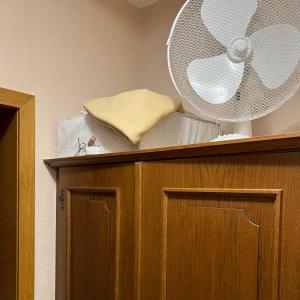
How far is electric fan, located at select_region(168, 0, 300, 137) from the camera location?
2.22 feet

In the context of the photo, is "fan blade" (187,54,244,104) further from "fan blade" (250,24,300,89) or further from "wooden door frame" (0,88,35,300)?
"wooden door frame" (0,88,35,300)

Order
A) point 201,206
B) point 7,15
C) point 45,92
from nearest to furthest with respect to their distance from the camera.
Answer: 1. point 201,206
2. point 7,15
3. point 45,92

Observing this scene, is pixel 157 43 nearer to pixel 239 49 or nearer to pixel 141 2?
pixel 141 2

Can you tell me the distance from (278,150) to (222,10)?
391mm

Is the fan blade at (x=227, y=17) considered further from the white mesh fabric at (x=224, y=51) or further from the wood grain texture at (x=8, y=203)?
the wood grain texture at (x=8, y=203)

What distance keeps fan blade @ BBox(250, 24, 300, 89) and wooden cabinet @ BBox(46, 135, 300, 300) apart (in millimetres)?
220

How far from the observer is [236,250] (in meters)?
0.60

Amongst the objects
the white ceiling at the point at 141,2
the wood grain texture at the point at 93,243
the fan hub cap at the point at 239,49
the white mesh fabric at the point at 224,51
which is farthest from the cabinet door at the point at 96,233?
the white ceiling at the point at 141,2

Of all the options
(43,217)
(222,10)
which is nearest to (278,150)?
(222,10)

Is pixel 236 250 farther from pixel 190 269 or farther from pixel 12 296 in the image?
pixel 12 296

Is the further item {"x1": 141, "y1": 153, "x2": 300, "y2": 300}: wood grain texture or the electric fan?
the electric fan

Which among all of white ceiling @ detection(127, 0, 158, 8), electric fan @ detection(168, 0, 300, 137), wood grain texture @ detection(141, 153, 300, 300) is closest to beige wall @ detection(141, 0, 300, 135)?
white ceiling @ detection(127, 0, 158, 8)

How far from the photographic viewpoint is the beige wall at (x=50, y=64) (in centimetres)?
107

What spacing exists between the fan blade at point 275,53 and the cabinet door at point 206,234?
0.79 ft
